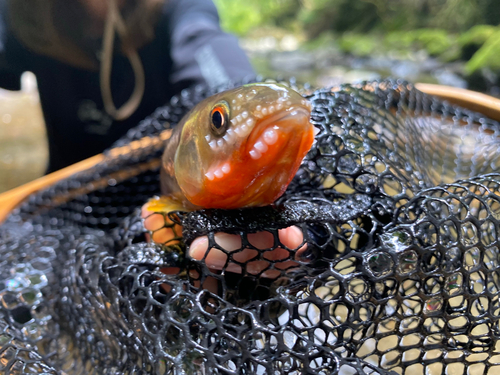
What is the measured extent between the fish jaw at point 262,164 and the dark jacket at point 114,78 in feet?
2.82

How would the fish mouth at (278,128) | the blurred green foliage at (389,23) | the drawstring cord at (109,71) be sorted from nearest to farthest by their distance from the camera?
the fish mouth at (278,128), the drawstring cord at (109,71), the blurred green foliage at (389,23)

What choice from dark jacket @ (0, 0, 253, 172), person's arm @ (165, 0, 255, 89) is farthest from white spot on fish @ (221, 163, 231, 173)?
Answer: dark jacket @ (0, 0, 253, 172)

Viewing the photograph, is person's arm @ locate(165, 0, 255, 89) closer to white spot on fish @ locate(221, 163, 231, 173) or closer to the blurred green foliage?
white spot on fish @ locate(221, 163, 231, 173)

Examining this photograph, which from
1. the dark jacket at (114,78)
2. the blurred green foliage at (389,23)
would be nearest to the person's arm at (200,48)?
the dark jacket at (114,78)

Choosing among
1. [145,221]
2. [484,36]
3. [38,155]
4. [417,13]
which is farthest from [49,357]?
[417,13]

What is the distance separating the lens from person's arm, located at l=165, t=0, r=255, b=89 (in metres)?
1.06

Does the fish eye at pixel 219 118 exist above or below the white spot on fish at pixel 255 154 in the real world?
above

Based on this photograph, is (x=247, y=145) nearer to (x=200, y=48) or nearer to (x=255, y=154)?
(x=255, y=154)

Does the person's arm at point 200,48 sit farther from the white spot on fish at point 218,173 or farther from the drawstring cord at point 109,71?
the white spot on fish at point 218,173

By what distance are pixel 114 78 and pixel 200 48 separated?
407 mm

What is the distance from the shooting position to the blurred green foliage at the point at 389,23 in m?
2.40

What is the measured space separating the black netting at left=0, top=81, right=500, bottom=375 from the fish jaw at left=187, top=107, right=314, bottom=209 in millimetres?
37

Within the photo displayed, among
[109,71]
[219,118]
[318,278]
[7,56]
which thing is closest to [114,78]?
[109,71]

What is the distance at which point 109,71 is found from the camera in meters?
1.26
